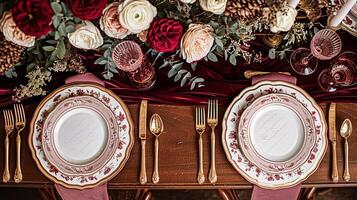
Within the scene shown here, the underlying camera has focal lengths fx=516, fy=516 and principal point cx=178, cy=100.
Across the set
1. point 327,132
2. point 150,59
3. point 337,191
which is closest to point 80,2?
point 150,59

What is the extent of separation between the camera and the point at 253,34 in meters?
1.47

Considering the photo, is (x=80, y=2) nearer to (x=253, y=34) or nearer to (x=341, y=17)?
(x=253, y=34)

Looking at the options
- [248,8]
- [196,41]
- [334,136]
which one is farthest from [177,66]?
[334,136]

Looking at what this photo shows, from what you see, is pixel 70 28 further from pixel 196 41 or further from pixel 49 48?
pixel 196 41

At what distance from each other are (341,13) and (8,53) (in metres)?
0.90

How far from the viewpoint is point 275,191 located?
1438mm

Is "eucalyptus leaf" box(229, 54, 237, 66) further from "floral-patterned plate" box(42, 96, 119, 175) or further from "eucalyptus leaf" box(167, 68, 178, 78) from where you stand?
"floral-patterned plate" box(42, 96, 119, 175)

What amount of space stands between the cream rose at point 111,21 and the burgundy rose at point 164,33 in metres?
0.07

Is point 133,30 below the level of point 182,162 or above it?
above

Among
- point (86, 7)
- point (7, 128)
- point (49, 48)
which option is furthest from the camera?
point (7, 128)

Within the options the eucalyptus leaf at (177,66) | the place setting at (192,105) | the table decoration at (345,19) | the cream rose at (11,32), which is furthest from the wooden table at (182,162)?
the cream rose at (11,32)

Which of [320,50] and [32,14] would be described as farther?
[320,50]

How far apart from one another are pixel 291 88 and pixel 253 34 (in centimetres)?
19

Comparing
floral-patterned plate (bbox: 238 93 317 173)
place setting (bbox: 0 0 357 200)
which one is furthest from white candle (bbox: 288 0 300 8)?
floral-patterned plate (bbox: 238 93 317 173)
